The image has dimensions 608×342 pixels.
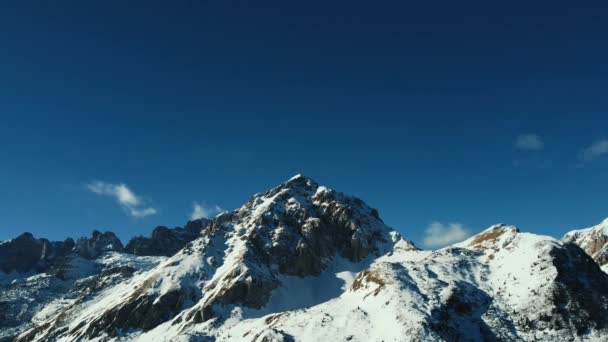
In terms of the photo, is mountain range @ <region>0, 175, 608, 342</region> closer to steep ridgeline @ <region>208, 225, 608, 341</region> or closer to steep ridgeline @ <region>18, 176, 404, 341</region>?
steep ridgeline @ <region>208, 225, 608, 341</region>

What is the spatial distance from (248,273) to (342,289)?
101 ft

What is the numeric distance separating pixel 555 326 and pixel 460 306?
38.0ft

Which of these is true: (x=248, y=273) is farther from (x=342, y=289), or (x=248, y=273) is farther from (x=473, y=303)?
(x=473, y=303)

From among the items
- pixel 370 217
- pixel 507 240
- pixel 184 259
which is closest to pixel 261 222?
pixel 184 259

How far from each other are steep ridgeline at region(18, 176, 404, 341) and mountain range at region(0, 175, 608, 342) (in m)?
0.47

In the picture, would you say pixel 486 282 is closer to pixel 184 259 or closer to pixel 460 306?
pixel 460 306

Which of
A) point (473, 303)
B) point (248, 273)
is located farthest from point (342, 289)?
point (473, 303)

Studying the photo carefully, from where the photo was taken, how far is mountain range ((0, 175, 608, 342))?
204 feet

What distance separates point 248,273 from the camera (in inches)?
5295

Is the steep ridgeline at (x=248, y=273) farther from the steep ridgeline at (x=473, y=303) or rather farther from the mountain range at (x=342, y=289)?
the steep ridgeline at (x=473, y=303)

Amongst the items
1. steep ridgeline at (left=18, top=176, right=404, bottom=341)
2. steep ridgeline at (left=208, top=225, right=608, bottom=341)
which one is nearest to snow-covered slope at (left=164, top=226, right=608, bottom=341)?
steep ridgeline at (left=208, top=225, right=608, bottom=341)

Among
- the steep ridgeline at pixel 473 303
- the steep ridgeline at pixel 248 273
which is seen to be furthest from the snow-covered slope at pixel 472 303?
the steep ridgeline at pixel 248 273

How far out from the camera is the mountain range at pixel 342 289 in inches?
2448

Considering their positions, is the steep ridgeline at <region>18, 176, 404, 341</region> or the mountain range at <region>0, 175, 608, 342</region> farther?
the steep ridgeline at <region>18, 176, 404, 341</region>
